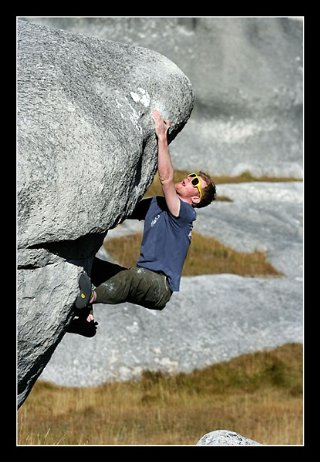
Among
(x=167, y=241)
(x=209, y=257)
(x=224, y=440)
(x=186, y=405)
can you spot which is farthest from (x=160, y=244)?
(x=209, y=257)

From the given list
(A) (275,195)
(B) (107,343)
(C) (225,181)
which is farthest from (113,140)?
(C) (225,181)

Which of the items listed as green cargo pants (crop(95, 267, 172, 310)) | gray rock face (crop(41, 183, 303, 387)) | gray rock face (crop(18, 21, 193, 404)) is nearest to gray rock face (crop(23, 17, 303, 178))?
gray rock face (crop(41, 183, 303, 387))

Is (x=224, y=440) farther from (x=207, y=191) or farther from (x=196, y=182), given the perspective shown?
(x=196, y=182)

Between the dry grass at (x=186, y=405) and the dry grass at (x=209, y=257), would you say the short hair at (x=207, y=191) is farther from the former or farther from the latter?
the dry grass at (x=209, y=257)

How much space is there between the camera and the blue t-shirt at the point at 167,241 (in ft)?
39.8

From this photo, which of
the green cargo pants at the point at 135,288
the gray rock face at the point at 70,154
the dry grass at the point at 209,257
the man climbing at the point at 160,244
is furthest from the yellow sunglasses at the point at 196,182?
the dry grass at the point at 209,257

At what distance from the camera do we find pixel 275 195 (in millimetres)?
44969

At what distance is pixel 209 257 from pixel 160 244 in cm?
2349

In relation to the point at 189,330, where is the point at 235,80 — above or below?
below

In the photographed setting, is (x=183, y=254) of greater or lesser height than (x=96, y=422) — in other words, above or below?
→ above

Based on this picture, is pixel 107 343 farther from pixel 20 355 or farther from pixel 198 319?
pixel 20 355

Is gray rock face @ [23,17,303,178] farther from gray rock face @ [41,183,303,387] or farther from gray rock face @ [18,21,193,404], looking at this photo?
gray rock face @ [18,21,193,404]

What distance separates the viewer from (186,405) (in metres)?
25.7

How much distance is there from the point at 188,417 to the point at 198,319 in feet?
14.9
